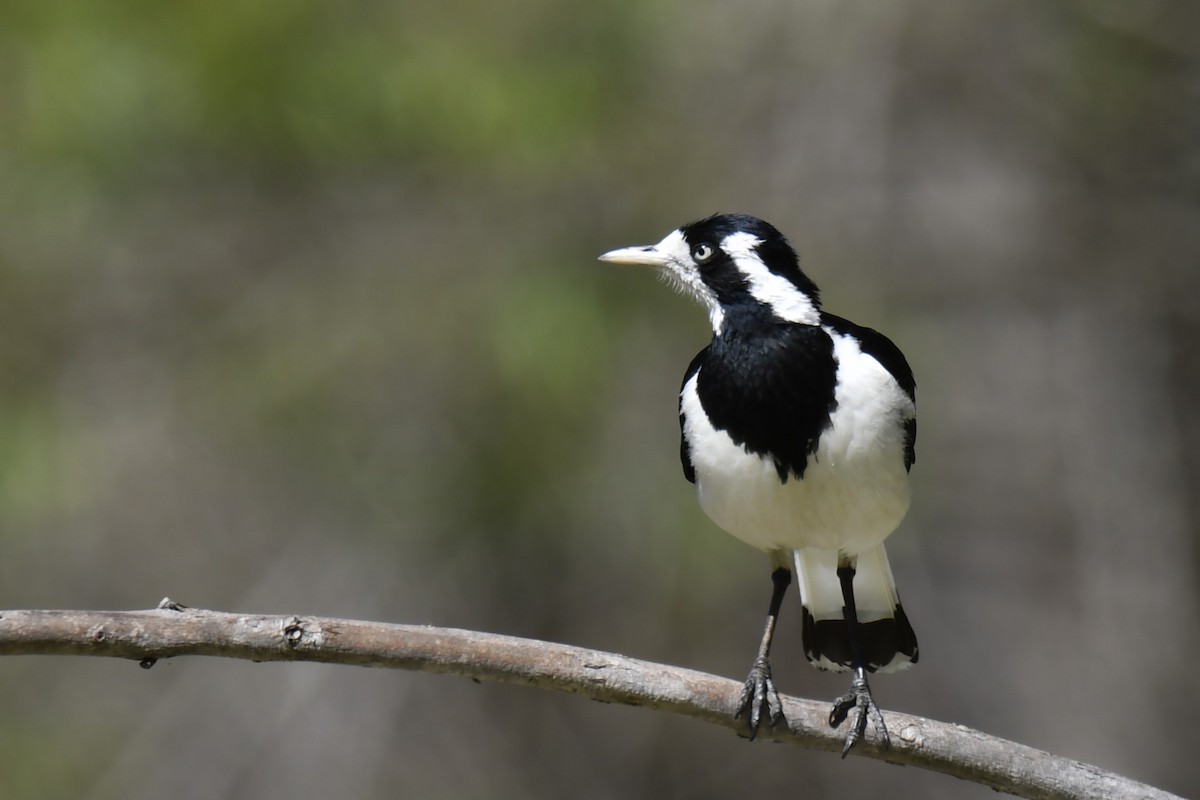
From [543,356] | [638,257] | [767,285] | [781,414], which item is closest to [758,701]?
[781,414]

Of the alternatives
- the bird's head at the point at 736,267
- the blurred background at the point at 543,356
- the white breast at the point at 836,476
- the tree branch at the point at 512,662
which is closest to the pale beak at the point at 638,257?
the bird's head at the point at 736,267

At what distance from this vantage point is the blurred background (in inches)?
252

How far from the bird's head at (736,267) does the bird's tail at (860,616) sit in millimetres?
846

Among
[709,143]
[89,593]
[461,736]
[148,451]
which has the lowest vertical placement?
[461,736]

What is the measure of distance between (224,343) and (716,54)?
280cm

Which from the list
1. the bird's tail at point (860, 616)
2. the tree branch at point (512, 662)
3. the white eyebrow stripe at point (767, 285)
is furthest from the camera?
the bird's tail at point (860, 616)

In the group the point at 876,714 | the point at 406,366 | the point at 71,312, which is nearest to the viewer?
the point at 876,714

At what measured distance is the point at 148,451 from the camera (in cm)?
684

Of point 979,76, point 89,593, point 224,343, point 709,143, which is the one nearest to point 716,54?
point 709,143

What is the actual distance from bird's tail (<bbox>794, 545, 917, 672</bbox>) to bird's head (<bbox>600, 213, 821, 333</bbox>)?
846 mm

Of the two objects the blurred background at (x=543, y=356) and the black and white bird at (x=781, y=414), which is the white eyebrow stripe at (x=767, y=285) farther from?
the blurred background at (x=543, y=356)

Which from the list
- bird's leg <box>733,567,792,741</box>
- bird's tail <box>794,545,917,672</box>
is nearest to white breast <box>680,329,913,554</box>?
bird's leg <box>733,567,792,741</box>

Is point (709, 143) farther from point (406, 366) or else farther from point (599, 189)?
point (406, 366)

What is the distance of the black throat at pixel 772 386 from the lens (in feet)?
11.2
